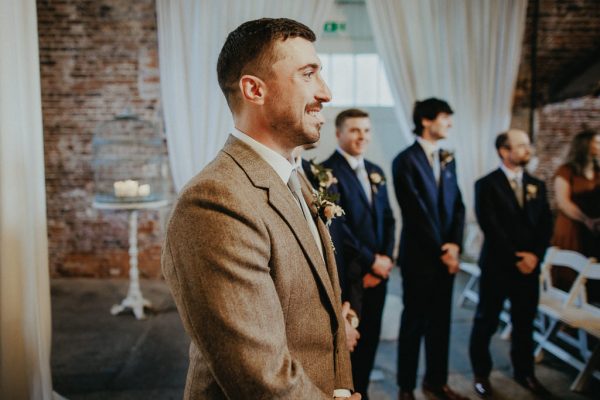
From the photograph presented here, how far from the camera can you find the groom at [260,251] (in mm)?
1066

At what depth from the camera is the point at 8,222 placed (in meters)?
2.23

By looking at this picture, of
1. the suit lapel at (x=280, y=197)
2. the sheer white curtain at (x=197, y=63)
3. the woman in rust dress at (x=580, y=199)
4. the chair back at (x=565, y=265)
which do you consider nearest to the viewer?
the suit lapel at (x=280, y=197)

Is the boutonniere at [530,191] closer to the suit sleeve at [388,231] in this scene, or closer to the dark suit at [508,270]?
the dark suit at [508,270]

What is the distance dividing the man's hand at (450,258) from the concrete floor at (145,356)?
2.87ft

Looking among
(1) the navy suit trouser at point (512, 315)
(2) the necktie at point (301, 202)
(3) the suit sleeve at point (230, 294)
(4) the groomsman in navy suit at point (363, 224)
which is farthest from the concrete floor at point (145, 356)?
(3) the suit sleeve at point (230, 294)

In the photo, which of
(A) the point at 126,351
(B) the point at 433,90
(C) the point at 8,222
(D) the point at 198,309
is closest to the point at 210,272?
(D) the point at 198,309

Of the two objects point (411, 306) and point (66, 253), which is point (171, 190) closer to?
point (66, 253)

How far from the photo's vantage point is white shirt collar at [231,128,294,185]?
1326mm

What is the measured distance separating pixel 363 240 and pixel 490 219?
970 mm

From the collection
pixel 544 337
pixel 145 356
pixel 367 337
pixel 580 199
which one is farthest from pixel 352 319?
pixel 580 199

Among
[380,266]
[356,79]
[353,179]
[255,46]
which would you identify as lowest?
[380,266]

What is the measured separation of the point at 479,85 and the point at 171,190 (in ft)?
11.7

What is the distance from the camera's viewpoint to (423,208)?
3176 millimetres

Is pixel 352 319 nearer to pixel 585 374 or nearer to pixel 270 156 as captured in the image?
pixel 270 156
